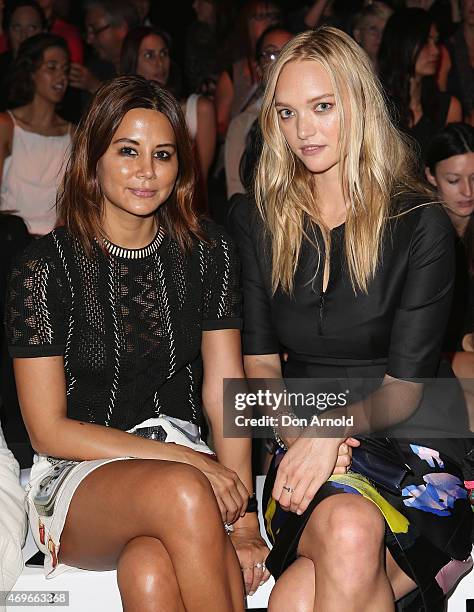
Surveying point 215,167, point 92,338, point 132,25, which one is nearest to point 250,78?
point 215,167

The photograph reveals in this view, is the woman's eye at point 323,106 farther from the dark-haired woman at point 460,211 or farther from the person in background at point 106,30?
the person in background at point 106,30

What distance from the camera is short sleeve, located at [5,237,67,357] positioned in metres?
2.17

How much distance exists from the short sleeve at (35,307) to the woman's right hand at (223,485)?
0.40 meters

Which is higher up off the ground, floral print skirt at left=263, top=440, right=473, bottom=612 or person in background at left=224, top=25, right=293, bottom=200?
person in background at left=224, top=25, right=293, bottom=200

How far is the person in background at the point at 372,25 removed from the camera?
4980mm

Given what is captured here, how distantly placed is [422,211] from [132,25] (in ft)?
11.3

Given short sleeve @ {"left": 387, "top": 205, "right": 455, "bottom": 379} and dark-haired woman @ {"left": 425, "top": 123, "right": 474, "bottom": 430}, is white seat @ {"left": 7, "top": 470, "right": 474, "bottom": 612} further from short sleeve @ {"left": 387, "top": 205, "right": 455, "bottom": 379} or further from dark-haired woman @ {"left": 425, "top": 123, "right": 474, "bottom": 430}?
dark-haired woman @ {"left": 425, "top": 123, "right": 474, "bottom": 430}

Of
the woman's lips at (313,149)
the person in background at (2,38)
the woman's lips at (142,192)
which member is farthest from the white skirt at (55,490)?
the person in background at (2,38)

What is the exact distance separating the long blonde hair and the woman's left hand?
1.95 ft

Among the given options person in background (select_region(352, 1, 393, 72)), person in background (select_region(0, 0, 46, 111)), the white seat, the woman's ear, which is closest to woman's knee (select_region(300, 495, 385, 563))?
the white seat

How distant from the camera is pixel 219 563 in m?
1.93

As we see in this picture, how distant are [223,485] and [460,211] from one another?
1641 mm

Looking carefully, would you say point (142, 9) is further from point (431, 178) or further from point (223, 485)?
point (223, 485)

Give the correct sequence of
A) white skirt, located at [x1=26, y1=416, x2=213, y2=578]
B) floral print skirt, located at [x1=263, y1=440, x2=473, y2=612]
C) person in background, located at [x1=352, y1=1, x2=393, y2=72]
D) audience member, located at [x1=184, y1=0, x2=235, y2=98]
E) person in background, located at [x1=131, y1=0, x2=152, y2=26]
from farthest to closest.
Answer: person in background, located at [x1=131, y1=0, x2=152, y2=26], audience member, located at [x1=184, y1=0, x2=235, y2=98], person in background, located at [x1=352, y1=1, x2=393, y2=72], white skirt, located at [x1=26, y1=416, x2=213, y2=578], floral print skirt, located at [x1=263, y1=440, x2=473, y2=612]
